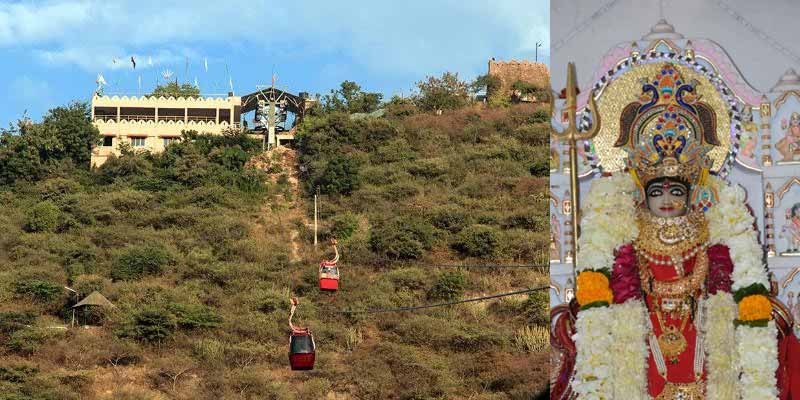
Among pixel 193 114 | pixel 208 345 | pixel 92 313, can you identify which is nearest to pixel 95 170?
pixel 193 114

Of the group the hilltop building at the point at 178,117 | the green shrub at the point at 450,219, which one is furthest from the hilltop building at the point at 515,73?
the green shrub at the point at 450,219

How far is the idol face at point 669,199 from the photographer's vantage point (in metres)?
13.2

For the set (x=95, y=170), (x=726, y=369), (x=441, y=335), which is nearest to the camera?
(x=726, y=369)

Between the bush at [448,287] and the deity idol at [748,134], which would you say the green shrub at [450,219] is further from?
the deity idol at [748,134]

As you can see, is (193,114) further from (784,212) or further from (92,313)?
(784,212)

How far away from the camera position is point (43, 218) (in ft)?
156

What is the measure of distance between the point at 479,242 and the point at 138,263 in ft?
40.4

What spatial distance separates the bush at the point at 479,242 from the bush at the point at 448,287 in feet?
10.9

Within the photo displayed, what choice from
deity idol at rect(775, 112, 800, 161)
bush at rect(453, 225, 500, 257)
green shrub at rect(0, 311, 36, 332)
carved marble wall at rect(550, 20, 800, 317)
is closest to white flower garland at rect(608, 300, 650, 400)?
carved marble wall at rect(550, 20, 800, 317)

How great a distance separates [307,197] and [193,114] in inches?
436

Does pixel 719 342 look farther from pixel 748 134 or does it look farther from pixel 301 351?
pixel 301 351

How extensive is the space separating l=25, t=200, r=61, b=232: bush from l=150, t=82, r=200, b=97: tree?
47.5 ft

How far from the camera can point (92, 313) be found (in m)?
38.6

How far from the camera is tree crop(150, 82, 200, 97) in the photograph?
6241 cm
